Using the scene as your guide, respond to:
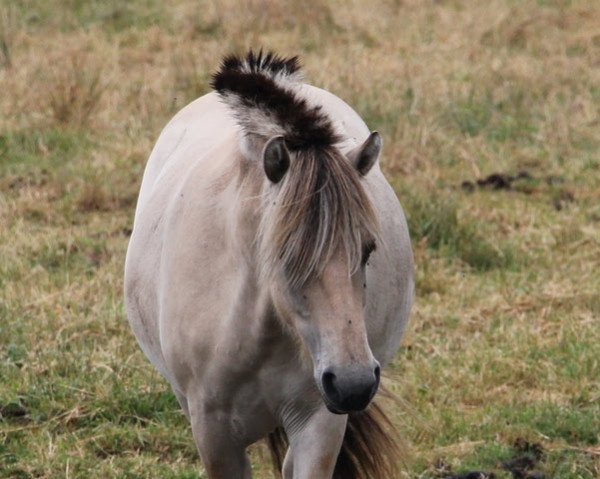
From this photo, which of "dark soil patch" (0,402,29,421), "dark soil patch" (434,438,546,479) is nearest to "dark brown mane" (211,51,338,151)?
"dark soil patch" (434,438,546,479)

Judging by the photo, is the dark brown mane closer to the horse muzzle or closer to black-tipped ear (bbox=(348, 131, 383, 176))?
black-tipped ear (bbox=(348, 131, 383, 176))

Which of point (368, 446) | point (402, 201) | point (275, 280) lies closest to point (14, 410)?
point (368, 446)

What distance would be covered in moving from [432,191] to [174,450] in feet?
8.78

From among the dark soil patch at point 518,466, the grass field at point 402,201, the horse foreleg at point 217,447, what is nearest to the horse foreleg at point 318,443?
the horse foreleg at point 217,447

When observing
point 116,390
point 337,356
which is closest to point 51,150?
point 116,390

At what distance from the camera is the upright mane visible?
9.44 ft

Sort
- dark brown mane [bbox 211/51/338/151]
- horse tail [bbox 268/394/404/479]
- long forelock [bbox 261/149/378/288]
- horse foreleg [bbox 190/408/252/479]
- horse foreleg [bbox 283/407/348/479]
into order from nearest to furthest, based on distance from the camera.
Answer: long forelock [bbox 261/149/378/288], dark brown mane [bbox 211/51/338/151], horse foreleg [bbox 283/407/348/479], horse foreleg [bbox 190/408/252/479], horse tail [bbox 268/394/404/479]

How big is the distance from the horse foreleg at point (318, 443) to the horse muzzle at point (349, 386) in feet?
1.49

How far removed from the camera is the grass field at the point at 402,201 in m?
4.59

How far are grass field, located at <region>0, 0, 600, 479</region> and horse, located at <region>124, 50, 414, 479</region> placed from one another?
2.25 ft

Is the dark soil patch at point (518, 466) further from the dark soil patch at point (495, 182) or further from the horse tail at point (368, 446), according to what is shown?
the dark soil patch at point (495, 182)

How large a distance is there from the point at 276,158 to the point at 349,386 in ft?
1.79

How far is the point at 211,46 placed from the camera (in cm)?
966

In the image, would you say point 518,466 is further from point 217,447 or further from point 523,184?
point 523,184
